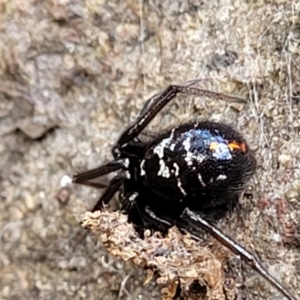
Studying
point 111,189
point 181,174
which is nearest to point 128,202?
point 111,189

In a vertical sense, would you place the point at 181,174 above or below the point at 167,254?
above

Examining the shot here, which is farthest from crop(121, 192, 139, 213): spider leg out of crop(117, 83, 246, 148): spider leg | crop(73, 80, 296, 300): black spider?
crop(117, 83, 246, 148): spider leg

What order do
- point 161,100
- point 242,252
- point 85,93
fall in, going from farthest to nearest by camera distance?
point 85,93 → point 161,100 → point 242,252

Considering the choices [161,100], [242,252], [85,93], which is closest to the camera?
[242,252]

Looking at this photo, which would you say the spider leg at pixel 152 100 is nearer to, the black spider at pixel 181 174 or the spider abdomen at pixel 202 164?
the black spider at pixel 181 174

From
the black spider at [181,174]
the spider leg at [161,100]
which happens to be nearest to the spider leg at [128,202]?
the black spider at [181,174]

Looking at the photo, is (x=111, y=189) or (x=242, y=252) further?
(x=111, y=189)

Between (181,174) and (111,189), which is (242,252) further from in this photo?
(111,189)
